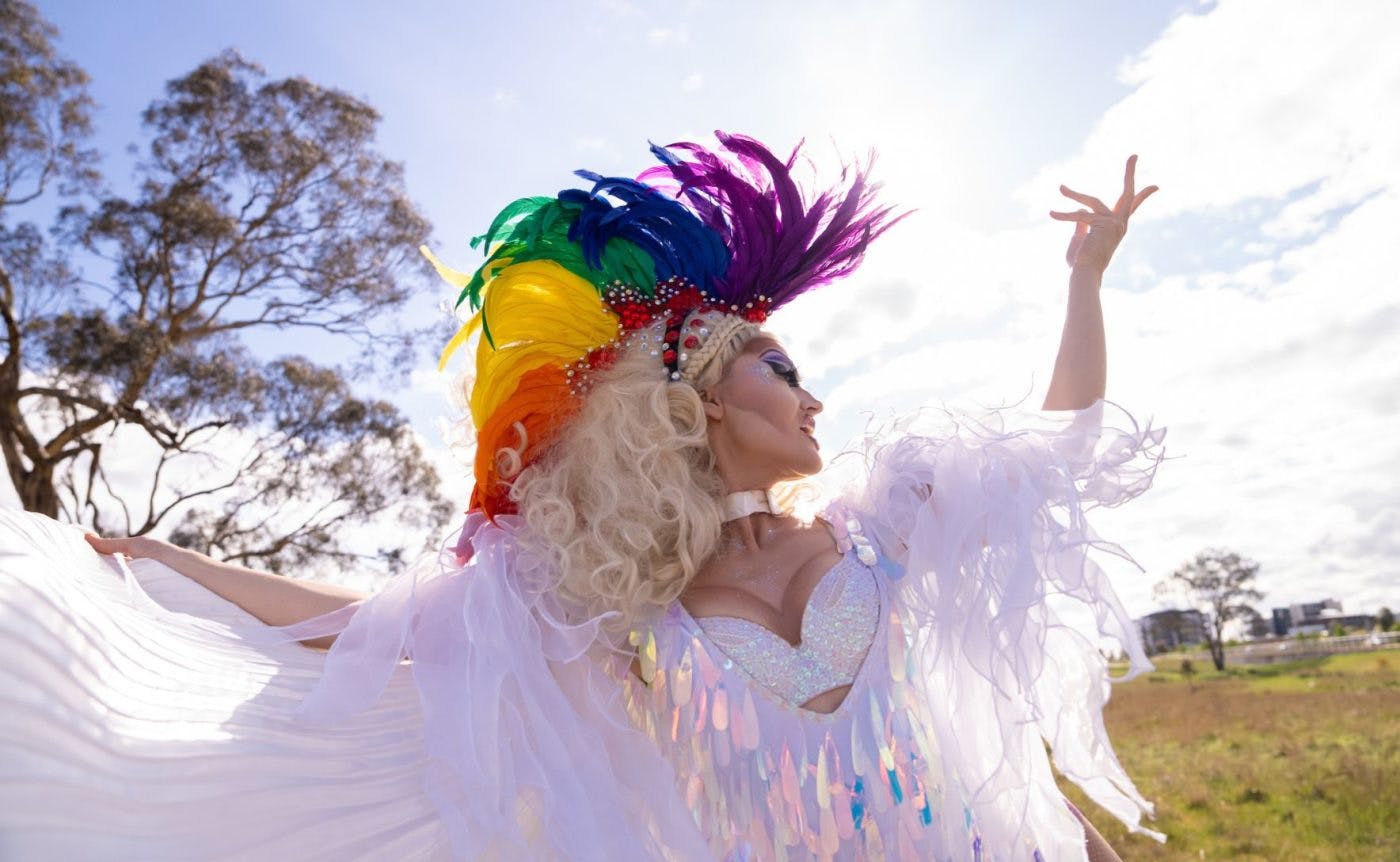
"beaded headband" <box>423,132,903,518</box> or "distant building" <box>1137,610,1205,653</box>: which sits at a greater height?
"beaded headband" <box>423,132,903,518</box>

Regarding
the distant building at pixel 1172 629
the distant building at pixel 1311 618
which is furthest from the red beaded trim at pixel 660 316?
the distant building at pixel 1311 618

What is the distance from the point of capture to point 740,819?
190cm

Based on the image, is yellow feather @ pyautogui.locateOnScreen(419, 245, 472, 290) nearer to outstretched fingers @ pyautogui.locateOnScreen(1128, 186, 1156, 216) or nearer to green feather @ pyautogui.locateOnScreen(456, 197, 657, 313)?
green feather @ pyautogui.locateOnScreen(456, 197, 657, 313)

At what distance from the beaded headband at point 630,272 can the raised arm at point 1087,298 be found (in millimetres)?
460

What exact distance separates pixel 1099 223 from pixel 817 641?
1096 millimetres

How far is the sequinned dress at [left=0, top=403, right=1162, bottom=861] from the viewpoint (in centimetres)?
168

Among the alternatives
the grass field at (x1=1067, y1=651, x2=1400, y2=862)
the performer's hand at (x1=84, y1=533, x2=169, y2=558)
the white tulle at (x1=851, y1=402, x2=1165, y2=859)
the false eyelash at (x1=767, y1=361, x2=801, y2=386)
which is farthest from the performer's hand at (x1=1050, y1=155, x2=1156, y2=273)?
the grass field at (x1=1067, y1=651, x2=1400, y2=862)

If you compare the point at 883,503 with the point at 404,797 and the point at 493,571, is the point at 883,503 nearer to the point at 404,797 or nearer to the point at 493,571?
the point at 493,571

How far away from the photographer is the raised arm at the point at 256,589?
6.93 ft

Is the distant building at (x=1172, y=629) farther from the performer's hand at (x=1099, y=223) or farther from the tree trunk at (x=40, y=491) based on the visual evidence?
the performer's hand at (x=1099, y=223)

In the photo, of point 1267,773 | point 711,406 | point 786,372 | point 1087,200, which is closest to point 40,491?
point 711,406

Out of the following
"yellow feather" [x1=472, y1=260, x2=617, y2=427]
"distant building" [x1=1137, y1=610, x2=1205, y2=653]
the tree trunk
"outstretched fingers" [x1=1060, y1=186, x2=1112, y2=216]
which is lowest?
"distant building" [x1=1137, y1=610, x2=1205, y2=653]

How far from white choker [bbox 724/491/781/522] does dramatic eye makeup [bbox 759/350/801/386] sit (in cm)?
27

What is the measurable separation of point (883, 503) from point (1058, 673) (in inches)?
19.2
